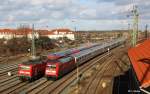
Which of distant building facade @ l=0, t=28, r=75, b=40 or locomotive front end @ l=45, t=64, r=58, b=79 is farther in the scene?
distant building facade @ l=0, t=28, r=75, b=40

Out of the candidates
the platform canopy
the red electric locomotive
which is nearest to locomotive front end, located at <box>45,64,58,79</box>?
the red electric locomotive

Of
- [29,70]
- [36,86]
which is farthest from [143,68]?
[29,70]

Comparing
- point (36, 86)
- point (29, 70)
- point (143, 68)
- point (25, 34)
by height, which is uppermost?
point (25, 34)

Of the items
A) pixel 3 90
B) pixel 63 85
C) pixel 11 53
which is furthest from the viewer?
pixel 11 53

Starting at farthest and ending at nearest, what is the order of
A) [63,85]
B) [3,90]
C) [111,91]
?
[63,85], [3,90], [111,91]

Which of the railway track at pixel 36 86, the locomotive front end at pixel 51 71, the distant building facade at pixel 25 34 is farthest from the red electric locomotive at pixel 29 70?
the distant building facade at pixel 25 34

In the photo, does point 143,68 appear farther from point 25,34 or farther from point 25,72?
point 25,34

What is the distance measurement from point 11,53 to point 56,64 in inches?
1806

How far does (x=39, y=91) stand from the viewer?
32.7 m

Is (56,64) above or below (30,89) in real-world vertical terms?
above

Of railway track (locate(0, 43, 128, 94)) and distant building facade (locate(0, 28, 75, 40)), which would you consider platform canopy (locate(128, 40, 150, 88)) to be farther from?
distant building facade (locate(0, 28, 75, 40))

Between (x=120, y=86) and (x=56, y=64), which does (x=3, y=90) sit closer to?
(x=56, y=64)

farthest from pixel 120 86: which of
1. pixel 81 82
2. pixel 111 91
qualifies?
pixel 81 82

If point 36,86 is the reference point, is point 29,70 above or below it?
above
